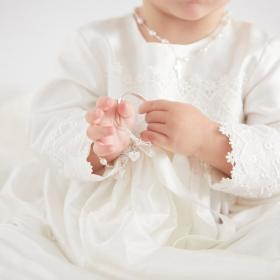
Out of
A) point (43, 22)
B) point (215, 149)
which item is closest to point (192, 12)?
point (215, 149)

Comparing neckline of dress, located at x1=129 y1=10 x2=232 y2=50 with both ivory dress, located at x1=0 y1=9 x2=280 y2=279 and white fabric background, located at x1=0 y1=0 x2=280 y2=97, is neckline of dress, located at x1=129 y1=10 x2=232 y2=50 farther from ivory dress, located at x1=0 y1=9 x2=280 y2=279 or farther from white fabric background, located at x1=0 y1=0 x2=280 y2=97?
white fabric background, located at x1=0 y1=0 x2=280 y2=97

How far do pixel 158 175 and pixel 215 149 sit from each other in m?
0.10

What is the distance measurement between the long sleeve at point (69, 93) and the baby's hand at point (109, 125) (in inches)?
4.1

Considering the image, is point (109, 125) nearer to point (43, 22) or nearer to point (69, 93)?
point (69, 93)

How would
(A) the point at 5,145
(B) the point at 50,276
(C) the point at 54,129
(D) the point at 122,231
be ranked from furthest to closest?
(A) the point at 5,145 → (C) the point at 54,129 → (D) the point at 122,231 → (B) the point at 50,276

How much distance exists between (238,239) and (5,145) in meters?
0.57

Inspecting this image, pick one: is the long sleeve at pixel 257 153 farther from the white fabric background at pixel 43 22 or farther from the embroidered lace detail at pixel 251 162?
the white fabric background at pixel 43 22

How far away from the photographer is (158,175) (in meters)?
1.12

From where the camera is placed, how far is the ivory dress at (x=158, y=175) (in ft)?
3.38

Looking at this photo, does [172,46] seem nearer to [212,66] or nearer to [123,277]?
[212,66]

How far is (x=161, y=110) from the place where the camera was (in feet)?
3.67

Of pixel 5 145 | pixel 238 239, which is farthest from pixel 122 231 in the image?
pixel 5 145

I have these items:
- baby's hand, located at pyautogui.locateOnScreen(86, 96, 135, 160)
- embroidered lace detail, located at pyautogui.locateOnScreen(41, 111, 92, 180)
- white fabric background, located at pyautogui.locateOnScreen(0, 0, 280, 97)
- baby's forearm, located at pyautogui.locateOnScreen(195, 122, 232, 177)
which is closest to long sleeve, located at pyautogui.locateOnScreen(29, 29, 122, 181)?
embroidered lace detail, located at pyautogui.locateOnScreen(41, 111, 92, 180)

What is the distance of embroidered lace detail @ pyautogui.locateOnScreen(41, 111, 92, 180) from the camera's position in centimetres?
113
